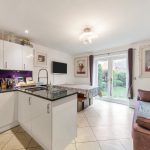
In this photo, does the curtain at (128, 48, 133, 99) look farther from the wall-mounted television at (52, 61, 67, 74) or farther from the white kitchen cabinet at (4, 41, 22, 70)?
the white kitchen cabinet at (4, 41, 22, 70)

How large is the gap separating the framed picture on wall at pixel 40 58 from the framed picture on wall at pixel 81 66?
206 cm

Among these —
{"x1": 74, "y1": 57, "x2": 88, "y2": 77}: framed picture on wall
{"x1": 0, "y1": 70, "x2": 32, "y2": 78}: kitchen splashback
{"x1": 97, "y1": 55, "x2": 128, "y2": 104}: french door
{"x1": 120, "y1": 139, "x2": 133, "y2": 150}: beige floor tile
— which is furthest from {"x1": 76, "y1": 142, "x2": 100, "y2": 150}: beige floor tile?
{"x1": 74, "y1": 57, "x2": 88, "y2": 77}: framed picture on wall

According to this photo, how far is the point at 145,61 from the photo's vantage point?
12.2ft

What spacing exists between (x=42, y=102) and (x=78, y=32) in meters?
2.12

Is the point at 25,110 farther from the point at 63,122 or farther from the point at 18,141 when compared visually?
the point at 63,122

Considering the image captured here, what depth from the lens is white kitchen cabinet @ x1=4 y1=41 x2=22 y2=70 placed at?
2.64m

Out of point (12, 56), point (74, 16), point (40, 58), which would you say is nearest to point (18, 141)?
point (12, 56)

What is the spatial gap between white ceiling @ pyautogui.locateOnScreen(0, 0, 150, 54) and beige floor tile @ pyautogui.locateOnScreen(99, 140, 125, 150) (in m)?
2.39

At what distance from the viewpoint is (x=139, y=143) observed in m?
1.30

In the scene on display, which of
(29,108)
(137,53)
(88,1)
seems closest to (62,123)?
(29,108)

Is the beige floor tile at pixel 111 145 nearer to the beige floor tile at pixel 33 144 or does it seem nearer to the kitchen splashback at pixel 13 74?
the beige floor tile at pixel 33 144

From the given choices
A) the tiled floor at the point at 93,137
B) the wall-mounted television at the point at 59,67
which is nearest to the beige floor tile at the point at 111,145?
the tiled floor at the point at 93,137

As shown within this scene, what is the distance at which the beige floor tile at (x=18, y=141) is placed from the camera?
1.86 m

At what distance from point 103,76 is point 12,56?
3.86m
